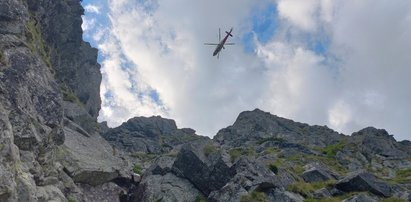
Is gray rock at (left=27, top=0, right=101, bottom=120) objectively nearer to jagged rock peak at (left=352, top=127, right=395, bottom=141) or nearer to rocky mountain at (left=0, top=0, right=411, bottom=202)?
rocky mountain at (left=0, top=0, right=411, bottom=202)

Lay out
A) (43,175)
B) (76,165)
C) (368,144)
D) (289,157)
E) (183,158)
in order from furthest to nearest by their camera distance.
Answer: (368,144) → (289,157) → (183,158) → (76,165) → (43,175)

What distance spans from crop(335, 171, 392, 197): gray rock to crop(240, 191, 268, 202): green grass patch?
10939mm

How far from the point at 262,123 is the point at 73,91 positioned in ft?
214

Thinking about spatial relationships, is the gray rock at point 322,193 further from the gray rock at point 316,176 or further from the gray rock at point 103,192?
the gray rock at point 103,192

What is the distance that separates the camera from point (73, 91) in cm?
12038

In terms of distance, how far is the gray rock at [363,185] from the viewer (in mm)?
52094

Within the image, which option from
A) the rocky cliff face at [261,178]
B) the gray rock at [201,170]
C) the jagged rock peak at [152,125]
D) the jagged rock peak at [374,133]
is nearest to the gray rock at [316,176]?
the rocky cliff face at [261,178]

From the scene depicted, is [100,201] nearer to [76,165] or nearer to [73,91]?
[76,165]

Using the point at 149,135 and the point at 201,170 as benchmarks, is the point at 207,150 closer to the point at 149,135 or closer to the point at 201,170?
the point at 201,170

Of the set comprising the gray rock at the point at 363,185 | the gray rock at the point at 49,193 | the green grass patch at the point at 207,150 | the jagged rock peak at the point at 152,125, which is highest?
the jagged rock peak at the point at 152,125

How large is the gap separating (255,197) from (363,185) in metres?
13.6

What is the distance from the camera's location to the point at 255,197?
48750 mm

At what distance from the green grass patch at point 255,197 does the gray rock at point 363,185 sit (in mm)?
10939

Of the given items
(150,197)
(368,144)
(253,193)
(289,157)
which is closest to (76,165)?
(150,197)
